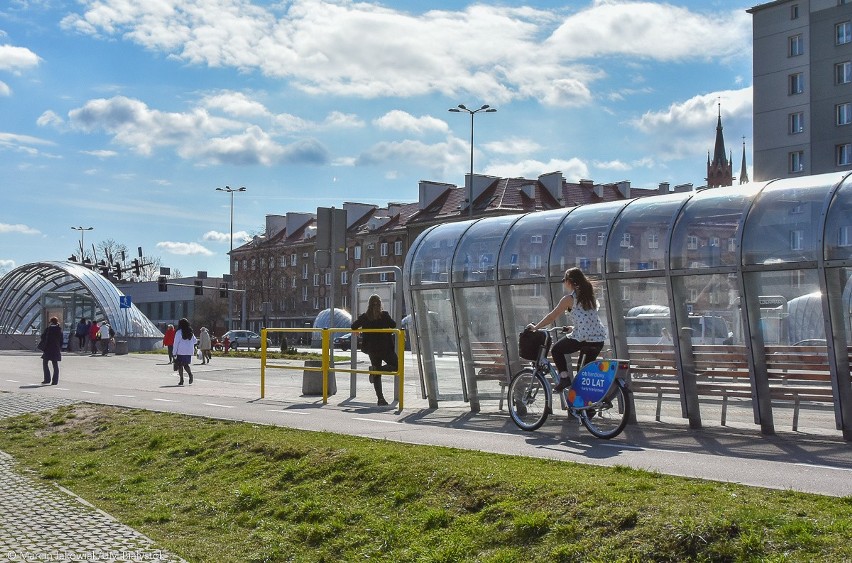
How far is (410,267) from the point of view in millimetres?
17156

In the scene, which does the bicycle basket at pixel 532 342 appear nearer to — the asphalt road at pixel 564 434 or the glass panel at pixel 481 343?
the asphalt road at pixel 564 434

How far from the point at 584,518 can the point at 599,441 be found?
16.0 ft

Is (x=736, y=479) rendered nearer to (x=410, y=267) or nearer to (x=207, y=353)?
(x=410, y=267)

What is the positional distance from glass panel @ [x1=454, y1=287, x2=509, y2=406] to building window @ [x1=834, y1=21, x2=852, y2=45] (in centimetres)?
5759

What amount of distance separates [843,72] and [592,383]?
6088cm

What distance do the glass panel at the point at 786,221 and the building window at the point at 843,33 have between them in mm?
59067

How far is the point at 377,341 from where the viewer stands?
57.7 ft

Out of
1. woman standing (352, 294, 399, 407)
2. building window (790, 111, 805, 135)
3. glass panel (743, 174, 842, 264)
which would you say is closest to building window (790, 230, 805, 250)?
glass panel (743, 174, 842, 264)

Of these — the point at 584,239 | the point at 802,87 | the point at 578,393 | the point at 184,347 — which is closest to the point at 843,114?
the point at 802,87

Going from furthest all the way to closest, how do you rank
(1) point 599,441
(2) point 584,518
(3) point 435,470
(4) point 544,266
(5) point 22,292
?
(5) point 22,292, (4) point 544,266, (1) point 599,441, (3) point 435,470, (2) point 584,518

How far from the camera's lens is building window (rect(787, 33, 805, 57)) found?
68.4 m

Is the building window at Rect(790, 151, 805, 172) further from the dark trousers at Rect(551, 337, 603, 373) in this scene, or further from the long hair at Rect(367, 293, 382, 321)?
the dark trousers at Rect(551, 337, 603, 373)

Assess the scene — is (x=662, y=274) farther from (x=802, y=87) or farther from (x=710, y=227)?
(x=802, y=87)

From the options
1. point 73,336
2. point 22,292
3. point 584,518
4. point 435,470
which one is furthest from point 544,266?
point 22,292
